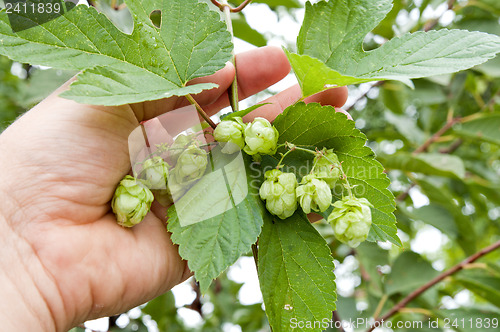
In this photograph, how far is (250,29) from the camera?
5.66 ft

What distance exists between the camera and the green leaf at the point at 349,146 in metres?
0.98

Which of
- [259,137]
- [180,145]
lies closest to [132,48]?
A: [180,145]

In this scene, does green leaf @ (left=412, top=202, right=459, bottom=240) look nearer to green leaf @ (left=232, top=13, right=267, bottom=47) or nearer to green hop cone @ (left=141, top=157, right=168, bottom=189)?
green leaf @ (left=232, top=13, right=267, bottom=47)

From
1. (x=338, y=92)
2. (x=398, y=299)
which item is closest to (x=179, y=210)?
(x=338, y=92)

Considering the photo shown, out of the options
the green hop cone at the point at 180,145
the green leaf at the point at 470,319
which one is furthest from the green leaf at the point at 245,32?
the green leaf at the point at 470,319

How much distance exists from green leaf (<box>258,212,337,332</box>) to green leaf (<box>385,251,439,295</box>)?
1241mm

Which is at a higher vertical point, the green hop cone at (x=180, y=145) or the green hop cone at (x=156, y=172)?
the green hop cone at (x=180, y=145)

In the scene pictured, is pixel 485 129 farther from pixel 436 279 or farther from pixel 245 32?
pixel 245 32

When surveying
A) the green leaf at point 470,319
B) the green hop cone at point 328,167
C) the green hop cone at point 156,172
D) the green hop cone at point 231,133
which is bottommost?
the green leaf at point 470,319

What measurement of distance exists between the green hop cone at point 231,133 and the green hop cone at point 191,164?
2.2 inches

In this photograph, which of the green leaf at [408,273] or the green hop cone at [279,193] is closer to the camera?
the green hop cone at [279,193]

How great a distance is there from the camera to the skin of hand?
1069mm

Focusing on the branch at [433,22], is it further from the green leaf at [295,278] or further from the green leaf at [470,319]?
the green leaf at [295,278]

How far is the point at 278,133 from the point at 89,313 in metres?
0.74
